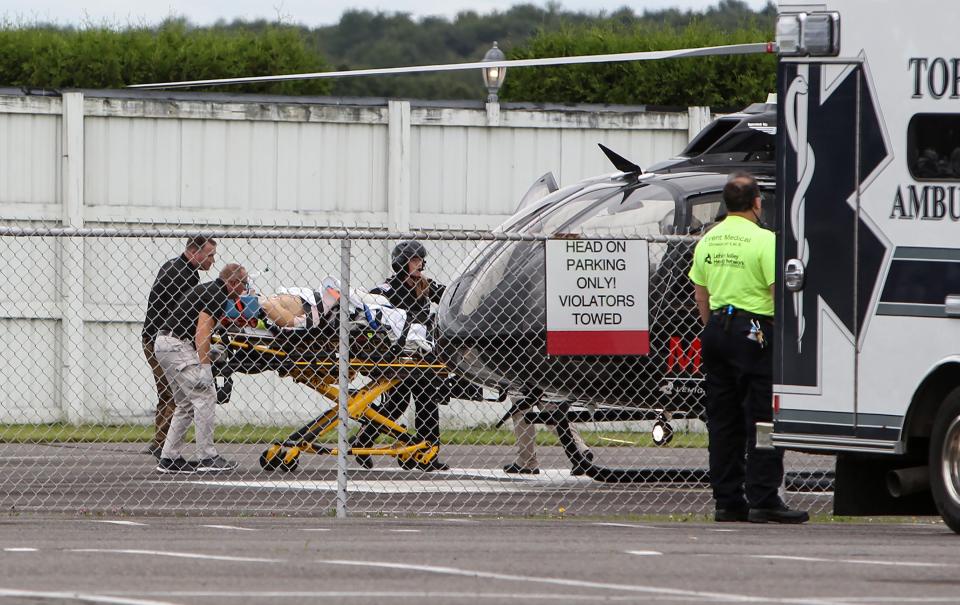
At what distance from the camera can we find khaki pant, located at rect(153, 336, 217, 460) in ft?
46.6

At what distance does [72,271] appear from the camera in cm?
1936

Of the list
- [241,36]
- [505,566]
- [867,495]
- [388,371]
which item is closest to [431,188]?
[241,36]

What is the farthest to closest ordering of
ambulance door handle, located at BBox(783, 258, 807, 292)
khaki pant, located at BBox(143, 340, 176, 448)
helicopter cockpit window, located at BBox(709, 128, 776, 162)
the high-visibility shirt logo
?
1. khaki pant, located at BBox(143, 340, 176, 448)
2. helicopter cockpit window, located at BBox(709, 128, 776, 162)
3. the high-visibility shirt logo
4. ambulance door handle, located at BBox(783, 258, 807, 292)

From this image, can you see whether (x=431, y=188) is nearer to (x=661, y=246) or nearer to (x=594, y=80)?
(x=594, y=80)

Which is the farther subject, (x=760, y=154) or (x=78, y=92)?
(x=78, y=92)

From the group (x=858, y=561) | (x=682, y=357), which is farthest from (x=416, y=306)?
(x=858, y=561)

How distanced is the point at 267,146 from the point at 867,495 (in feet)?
35.9

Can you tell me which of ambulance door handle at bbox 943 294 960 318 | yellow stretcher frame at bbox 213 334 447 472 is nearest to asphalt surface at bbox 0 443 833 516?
yellow stretcher frame at bbox 213 334 447 472

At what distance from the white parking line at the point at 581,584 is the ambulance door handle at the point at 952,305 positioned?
2.85 m

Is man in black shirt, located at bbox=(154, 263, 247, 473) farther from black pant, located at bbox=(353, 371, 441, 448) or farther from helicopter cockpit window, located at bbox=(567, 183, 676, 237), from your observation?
helicopter cockpit window, located at bbox=(567, 183, 676, 237)

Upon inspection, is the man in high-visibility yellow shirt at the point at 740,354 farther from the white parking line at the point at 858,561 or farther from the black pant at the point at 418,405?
the black pant at the point at 418,405

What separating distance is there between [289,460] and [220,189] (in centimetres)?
628

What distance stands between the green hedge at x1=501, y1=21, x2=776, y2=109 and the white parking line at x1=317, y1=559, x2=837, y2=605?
15.4 m

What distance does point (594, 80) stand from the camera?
2322cm
